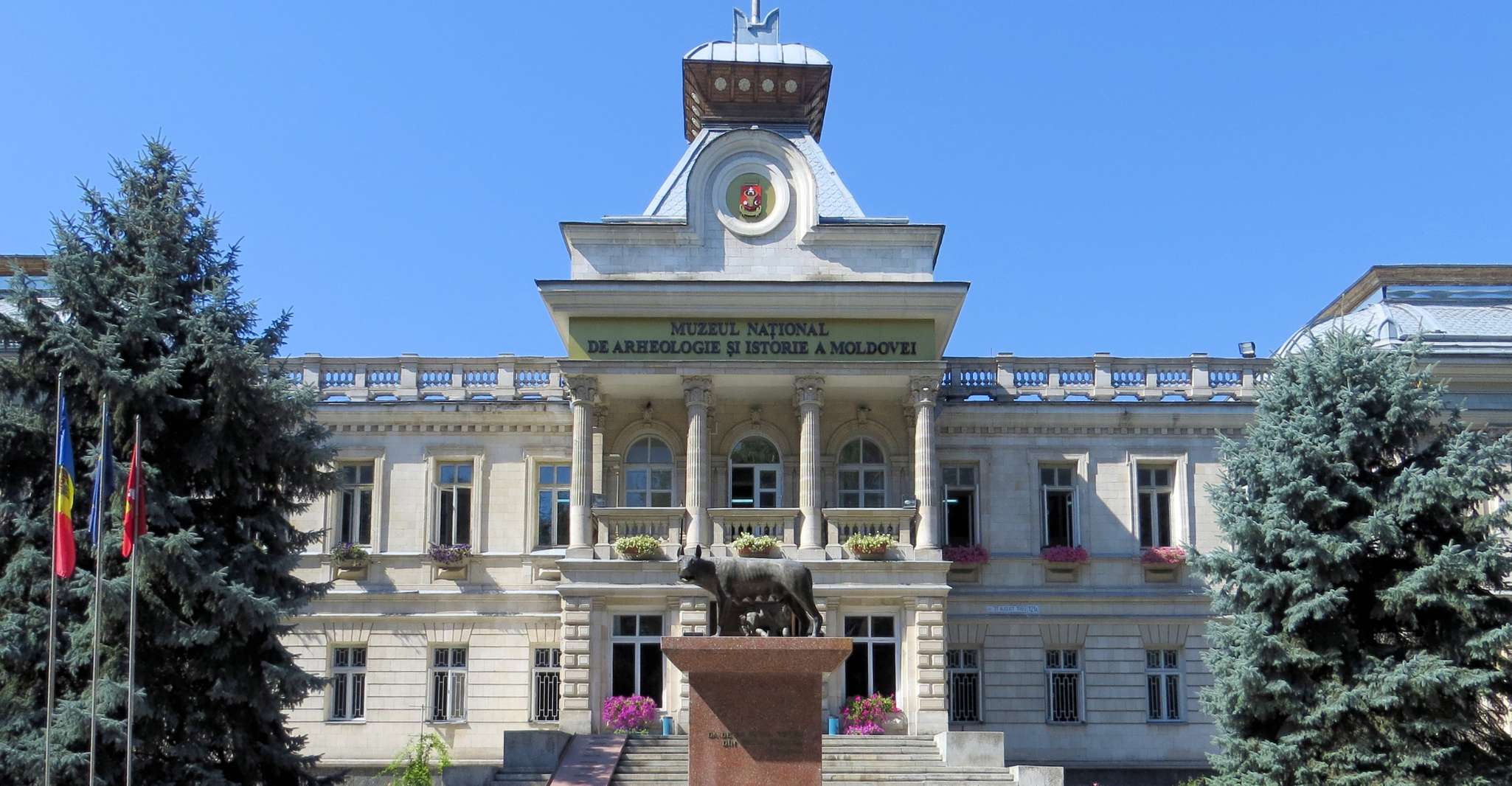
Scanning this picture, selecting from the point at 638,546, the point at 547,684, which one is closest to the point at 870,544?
the point at 638,546

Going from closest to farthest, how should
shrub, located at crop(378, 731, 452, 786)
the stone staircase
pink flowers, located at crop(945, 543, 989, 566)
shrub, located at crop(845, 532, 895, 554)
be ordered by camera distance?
the stone staircase, shrub, located at crop(378, 731, 452, 786), shrub, located at crop(845, 532, 895, 554), pink flowers, located at crop(945, 543, 989, 566)

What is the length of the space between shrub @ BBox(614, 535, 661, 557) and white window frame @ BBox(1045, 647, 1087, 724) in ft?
30.8

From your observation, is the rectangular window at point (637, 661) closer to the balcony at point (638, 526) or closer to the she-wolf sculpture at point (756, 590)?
the balcony at point (638, 526)

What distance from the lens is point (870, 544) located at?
33.4 metres

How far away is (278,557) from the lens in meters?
22.9

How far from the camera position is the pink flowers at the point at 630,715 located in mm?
32625

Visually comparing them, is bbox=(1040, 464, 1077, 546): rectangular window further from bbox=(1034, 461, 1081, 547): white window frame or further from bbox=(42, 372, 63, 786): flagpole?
bbox=(42, 372, 63, 786): flagpole

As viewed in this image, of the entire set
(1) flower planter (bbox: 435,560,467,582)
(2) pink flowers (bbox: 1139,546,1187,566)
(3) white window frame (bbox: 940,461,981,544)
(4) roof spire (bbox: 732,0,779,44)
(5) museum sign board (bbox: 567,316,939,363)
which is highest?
(4) roof spire (bbox: 732,0,779,44)

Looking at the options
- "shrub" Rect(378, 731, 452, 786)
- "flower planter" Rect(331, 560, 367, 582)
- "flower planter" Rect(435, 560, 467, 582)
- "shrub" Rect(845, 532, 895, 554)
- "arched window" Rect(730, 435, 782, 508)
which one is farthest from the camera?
"arched window" Rect(730, 435, 782, 508)

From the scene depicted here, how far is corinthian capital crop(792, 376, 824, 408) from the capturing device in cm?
3425

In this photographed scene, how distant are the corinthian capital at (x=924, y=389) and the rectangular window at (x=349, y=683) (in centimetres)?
1353

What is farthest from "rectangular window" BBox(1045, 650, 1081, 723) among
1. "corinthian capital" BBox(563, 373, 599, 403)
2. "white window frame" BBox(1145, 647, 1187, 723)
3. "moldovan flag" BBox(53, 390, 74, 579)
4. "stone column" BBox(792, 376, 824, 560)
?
"moldovan flag" BBox(53, 390, 74, 579)

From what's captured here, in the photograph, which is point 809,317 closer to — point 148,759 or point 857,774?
point 857,774

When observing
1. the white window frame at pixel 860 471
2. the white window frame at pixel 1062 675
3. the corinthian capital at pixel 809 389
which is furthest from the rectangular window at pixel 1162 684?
the corinthian capital at pixel 809 389
